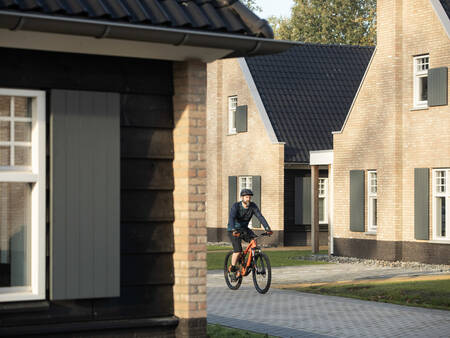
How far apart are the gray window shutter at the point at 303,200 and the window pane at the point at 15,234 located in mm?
26695

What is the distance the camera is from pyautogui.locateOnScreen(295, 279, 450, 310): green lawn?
16.4 metres

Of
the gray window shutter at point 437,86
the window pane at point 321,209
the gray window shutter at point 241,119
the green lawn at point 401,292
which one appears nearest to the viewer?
the green lawn at point 401,292

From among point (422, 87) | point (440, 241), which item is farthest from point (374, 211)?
point (422, 87)

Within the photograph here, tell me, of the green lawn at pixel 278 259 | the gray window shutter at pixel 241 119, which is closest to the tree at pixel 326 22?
the gray window shutter at pixel 241 119

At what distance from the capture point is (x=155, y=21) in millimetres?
7809

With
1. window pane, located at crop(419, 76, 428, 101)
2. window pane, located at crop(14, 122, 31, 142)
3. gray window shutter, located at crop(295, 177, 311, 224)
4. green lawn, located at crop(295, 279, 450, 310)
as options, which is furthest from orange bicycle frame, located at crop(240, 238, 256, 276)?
gray window shutter, located at crop(295, 177, 311, 224)

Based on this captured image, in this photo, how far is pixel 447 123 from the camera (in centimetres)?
2442

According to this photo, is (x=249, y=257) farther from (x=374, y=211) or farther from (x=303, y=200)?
(x=303, y=200)

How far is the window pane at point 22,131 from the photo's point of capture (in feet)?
27.1

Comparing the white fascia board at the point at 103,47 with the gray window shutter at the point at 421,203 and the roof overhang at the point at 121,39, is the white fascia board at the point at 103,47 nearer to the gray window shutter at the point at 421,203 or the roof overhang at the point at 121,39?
the roof overhang at the point at 121,39

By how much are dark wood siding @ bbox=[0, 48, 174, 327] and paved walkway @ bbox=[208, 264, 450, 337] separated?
3.22 metres

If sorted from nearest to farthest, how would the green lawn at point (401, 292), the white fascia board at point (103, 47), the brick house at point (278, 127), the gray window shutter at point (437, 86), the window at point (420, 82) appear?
the white fascia board at point (103, 47)
the green lawn at point (401, 292)
the gray window shutter at point (437, 86)
the window at point (420, 82)
the brick house at point (278, 127)

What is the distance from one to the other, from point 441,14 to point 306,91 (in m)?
11.5

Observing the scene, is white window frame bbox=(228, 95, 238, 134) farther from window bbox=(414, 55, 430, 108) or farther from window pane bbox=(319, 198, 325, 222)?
window bbox=(414, 55, 430, 108)
